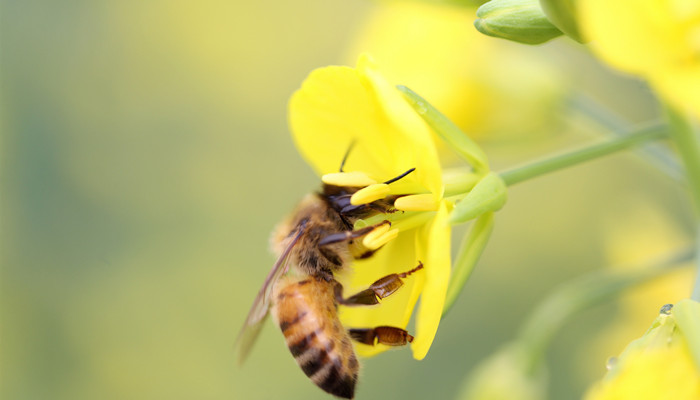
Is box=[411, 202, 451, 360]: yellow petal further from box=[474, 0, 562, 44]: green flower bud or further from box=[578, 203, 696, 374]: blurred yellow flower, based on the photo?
box=[578, 203, 696, 374]: blurred yellow flower

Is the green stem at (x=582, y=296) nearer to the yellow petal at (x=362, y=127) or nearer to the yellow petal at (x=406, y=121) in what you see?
the yellow petal at (x=362, y=127)

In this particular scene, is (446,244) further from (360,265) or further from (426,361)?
(426,361)


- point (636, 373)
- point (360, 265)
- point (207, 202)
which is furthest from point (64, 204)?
point (636, 373)

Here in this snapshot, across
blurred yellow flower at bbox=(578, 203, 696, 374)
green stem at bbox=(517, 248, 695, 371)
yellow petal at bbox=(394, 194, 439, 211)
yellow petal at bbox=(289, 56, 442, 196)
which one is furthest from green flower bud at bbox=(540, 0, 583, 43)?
blurred yellow flower at bbox=(578, 203, 696, 374)

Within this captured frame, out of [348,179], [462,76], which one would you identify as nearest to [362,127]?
[348,179]

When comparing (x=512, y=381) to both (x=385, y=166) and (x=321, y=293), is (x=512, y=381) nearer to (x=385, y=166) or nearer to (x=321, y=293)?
(x=321, y=293)

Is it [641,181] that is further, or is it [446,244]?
[641,181]
